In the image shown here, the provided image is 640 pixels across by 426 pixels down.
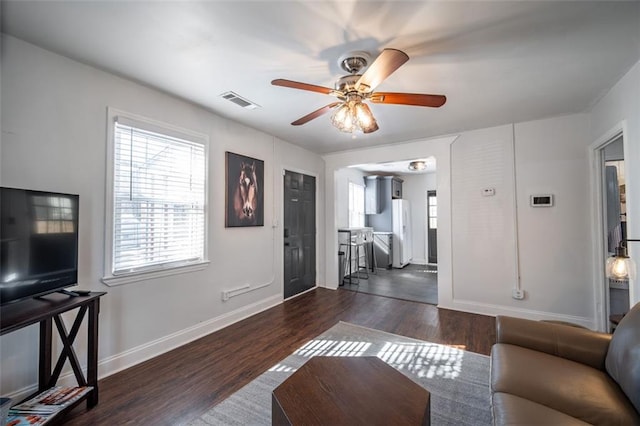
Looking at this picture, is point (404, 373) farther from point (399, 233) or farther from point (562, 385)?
point (399, 233)

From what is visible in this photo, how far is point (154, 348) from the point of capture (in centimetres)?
251

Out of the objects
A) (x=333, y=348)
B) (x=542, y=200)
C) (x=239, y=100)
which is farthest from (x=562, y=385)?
(x=239, y=100)

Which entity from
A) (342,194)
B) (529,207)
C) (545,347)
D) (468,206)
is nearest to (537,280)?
(529,207)

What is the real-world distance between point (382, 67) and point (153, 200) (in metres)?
2.31

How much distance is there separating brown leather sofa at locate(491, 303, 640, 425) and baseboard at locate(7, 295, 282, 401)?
2709 mm

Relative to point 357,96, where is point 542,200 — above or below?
below

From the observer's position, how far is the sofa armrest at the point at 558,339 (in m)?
1.60

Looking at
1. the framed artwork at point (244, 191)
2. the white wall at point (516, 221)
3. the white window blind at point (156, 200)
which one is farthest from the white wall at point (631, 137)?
the white window blind at point (156, 200)

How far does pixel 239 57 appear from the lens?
201cm

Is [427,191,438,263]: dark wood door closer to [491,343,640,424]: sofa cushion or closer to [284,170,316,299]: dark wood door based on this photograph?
[284,170,316,299]: dark wood door

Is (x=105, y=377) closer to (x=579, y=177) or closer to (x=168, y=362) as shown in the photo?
(x=168, y=362)

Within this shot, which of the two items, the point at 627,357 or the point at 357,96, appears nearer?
the point at 627,357

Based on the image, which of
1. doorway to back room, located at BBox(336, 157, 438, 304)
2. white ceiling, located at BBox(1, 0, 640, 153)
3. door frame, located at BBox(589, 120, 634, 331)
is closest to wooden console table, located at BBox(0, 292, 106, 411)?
white ceiling, located at BBox(1, 0, 640, 153)

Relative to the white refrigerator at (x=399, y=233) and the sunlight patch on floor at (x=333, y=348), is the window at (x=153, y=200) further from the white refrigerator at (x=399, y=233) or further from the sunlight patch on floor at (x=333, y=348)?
the white refrigerator at (x=399, y=233)
